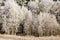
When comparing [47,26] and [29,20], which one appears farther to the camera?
[29,20]

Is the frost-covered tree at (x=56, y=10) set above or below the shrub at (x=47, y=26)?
above

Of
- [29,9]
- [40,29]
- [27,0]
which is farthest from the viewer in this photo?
[27,0]

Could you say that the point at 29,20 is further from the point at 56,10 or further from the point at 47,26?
the point at 56,10

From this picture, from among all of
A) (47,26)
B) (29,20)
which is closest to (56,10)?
(47,26)

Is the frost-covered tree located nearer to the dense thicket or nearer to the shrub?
the dense thicket

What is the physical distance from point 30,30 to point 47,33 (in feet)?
5.05

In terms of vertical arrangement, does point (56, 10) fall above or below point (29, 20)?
above

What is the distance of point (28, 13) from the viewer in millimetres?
17578

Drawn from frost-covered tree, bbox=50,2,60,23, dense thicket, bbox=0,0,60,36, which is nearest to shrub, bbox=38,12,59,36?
dense thicket, bbox=0,0,60,36

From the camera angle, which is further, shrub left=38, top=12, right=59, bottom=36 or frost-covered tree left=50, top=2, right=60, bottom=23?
frost-covered tree left=50, top=2, right=60, bottom=23

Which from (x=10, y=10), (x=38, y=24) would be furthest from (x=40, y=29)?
(x=10, y=10)

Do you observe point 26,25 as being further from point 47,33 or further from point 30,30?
point 47,33

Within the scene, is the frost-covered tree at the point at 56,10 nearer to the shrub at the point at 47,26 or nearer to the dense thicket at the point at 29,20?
the dense thicket at the point at 29,20

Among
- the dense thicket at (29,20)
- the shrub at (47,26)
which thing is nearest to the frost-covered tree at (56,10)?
the dense thicket at (29,20)
